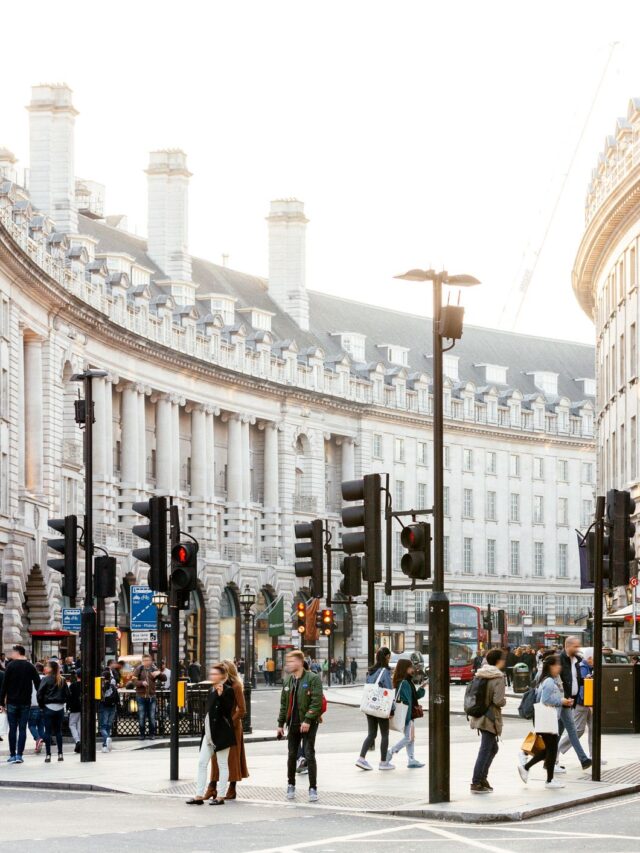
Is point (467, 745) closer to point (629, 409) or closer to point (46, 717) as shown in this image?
point (46, 717)

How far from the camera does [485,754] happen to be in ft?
76.2

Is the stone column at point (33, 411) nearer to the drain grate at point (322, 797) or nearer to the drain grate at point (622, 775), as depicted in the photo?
the drain grate at point (622, 775)

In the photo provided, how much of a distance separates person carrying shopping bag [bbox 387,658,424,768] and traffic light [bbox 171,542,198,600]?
13.8 ft

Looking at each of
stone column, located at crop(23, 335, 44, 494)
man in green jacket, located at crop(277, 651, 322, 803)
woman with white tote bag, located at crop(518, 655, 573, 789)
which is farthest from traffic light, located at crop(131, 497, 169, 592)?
stone column, located at crop(23, 335, 44, 494)

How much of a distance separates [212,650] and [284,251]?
1176 inches

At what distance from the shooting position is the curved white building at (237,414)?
75.1 metres

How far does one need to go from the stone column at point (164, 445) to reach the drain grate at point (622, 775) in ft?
220

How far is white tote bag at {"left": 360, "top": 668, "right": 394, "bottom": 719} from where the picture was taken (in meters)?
27.3

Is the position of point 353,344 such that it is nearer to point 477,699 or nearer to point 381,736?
point 381,736

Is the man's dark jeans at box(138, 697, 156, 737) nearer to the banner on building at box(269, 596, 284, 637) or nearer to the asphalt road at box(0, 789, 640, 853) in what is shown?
the asphalt road at box(0, 789, 640, 853)

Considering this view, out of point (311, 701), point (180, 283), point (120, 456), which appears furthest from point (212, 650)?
point (311, 701)

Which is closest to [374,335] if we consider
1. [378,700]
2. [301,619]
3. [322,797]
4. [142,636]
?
[301,619]

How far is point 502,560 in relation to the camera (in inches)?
4980

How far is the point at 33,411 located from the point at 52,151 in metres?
16.5
